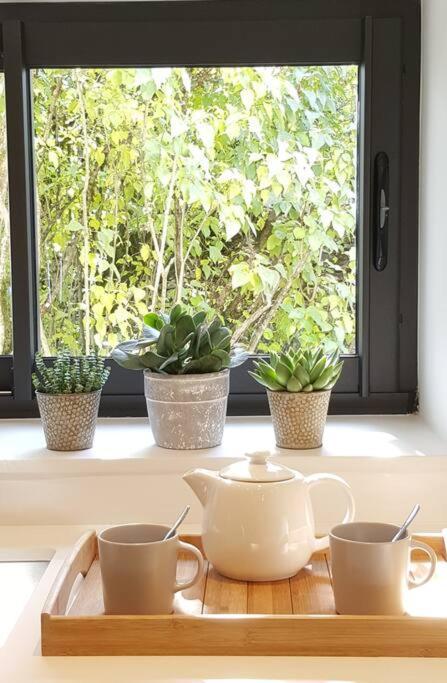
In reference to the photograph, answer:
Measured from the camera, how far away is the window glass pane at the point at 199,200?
75.0 inches

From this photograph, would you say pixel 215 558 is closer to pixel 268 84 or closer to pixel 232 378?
pixel 232 378

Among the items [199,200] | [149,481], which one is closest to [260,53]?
[199,200]

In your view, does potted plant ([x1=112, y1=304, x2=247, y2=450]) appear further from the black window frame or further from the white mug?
the white mug

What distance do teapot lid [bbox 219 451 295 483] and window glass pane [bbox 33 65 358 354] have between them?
78 cm

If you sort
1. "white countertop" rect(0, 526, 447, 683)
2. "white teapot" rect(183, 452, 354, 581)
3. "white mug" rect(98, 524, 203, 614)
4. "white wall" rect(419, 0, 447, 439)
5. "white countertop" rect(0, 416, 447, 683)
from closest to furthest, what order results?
"white countertop" rect(0, 526, 447, 683) → "white mug" rect(98, 524, 203, 614) → "white teapot" rect(183, 452, 354, 581) → "white countertop" rect(0, 416, 447, 683) → "white wall" rect(419, 0, 447, 439)

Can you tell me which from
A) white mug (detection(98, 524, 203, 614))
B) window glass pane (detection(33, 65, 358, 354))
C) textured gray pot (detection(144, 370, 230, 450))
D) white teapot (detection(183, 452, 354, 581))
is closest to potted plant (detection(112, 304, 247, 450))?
textured gray pot (detection(144, 370, 230, 450))

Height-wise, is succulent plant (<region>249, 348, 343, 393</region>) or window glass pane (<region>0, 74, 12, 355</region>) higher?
window glass pane (<region>0, 74, 12, 355</region>)

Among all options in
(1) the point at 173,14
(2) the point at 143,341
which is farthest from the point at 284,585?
(1) the point at 173,14

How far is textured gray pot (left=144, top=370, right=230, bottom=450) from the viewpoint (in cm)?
160

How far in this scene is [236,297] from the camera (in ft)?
6.43

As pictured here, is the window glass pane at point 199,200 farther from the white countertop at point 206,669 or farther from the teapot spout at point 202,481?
the white countertop at point 206,669

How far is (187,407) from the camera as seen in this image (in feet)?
5.27

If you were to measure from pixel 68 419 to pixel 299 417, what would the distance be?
0.41 m

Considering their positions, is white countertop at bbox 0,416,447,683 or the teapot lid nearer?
the teapot lid
